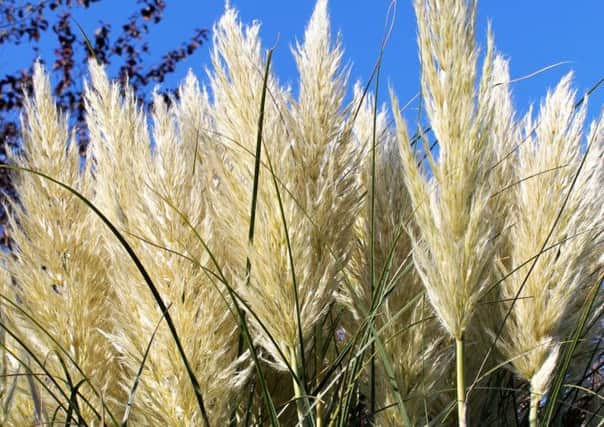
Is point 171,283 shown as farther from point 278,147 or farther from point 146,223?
point 278,147

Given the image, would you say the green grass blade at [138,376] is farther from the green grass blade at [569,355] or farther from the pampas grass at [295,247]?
the green grass blade at [569,355]

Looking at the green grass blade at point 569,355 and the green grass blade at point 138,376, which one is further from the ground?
the green grass blade at point 138,376

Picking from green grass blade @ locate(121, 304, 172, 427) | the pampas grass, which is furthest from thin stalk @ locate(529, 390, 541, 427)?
green grass blade @ locate(121, 304, 172, 427)

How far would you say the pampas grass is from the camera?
179 cm

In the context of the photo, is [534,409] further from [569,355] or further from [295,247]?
[295,247]

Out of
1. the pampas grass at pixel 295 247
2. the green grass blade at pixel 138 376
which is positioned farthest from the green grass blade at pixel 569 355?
the green grass blade at pixel 138 376

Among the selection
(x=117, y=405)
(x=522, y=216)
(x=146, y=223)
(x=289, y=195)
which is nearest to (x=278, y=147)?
(x=289, y=195)

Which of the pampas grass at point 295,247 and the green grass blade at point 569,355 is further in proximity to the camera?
the green grass blade at point 569,355

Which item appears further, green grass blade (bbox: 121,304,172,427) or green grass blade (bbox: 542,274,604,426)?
green grass blade (bbox: 542,274,604,426)

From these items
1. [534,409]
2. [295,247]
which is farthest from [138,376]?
[534,409]

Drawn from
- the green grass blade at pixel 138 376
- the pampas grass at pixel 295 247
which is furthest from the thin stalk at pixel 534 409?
the green grass blade at pixel 138 376

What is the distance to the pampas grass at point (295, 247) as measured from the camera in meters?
1.79

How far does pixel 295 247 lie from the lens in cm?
185

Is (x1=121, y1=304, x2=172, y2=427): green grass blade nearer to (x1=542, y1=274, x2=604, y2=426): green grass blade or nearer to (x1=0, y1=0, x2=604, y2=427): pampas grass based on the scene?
(x1=0, y1=0, x2=604, y2=427): pampas grass
